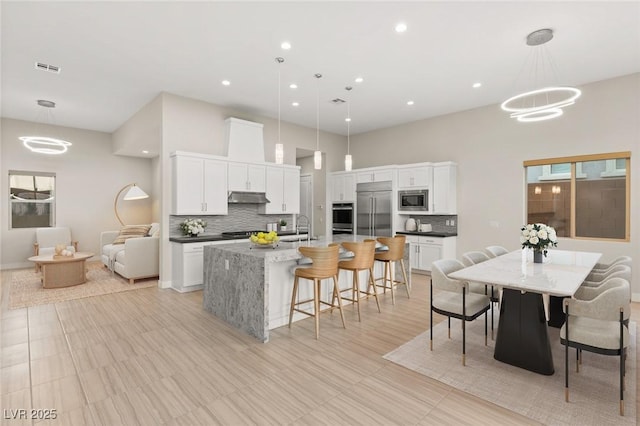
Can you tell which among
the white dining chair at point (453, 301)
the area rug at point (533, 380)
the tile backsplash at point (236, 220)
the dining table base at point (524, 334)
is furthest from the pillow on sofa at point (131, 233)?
the dining table base at point (524, 334)

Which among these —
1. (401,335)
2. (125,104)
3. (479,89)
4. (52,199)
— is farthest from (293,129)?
(52,199)

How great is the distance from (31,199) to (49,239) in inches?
46.1

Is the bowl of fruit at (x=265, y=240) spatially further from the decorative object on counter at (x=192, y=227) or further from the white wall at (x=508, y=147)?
the white wall at (x=508, y=147)

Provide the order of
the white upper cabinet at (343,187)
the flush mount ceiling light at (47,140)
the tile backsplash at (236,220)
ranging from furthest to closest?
the white upper cabinet at (343,187) → the flush mount ceiling light at (47,140) → the tile backsplash at (236,220)

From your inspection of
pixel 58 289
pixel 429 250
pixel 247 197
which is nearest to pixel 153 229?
pixel 58 289

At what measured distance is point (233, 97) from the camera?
5773 millimetres

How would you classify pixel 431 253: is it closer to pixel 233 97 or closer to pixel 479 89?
pixel 479 89

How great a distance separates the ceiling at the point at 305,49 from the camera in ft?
10.6

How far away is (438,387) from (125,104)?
279 inches

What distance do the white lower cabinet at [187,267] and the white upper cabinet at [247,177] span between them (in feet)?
4.30

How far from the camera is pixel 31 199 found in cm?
752

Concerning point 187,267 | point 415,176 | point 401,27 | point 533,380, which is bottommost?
point 533,380

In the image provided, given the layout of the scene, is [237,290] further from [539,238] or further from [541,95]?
[541,95]

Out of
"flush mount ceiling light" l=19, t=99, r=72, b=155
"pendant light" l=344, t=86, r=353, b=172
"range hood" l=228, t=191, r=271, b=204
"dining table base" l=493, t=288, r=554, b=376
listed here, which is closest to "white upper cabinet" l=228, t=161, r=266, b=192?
"range hood" l=228, t=191, r=271, b=204
